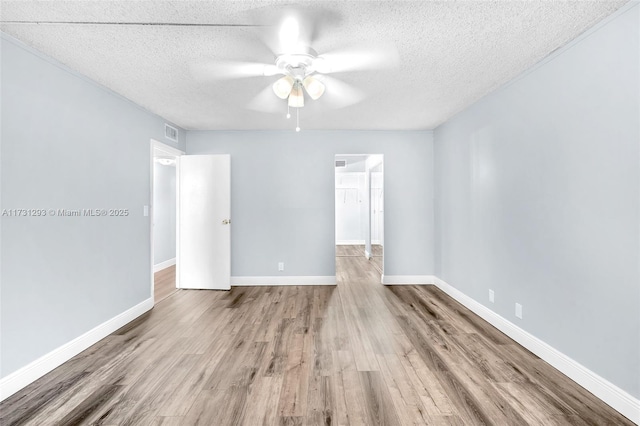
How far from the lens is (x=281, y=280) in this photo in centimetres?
469

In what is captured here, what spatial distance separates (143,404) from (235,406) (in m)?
0.60

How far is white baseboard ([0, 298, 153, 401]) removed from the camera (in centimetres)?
198

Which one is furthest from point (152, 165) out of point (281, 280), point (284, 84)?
point (281, 280)

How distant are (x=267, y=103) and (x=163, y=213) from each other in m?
3.94

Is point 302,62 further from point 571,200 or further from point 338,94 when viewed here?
point 571,200

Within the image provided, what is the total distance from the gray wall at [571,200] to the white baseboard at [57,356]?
3942mm

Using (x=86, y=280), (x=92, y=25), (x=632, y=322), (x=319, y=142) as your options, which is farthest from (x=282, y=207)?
(x=632, y=322)

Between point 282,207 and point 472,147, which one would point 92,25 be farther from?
point 472,147

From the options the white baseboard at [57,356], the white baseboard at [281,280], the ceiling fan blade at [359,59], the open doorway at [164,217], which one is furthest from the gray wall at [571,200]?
the open doorway at [164,217]

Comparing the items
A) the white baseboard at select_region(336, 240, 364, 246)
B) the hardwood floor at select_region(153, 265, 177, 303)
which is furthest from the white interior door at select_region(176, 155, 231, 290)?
the white baseboard at select_region(336, 240, 364, 246)

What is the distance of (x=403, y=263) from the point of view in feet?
15.5

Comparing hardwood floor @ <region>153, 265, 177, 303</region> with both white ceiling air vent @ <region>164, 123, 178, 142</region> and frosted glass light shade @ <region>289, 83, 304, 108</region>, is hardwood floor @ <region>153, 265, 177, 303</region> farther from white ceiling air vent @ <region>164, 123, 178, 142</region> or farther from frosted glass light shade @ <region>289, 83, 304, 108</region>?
frosted glass light shade @ <region>289, 83, 304, 108</region>

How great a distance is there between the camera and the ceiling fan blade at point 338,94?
9.35 feet

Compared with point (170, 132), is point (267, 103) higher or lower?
higher
